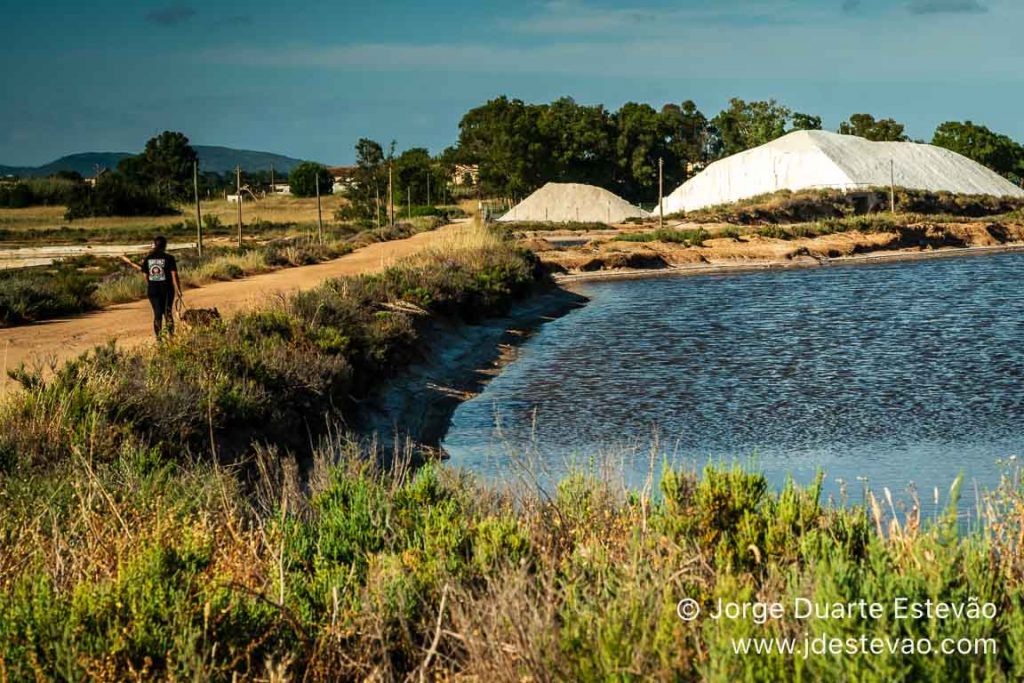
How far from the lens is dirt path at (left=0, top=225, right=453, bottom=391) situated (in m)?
17.1

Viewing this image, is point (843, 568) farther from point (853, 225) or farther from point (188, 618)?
point (853, 225)

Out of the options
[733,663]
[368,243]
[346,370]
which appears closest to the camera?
[733,663]

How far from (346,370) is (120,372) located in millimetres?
3750

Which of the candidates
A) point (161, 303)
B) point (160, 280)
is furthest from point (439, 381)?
point (160, 280)

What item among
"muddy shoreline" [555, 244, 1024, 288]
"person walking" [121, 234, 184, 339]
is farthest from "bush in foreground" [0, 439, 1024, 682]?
"muddy shoreline" [555, 244, 1024, 288]

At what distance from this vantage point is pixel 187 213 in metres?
105

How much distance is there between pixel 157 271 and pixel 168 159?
11294 centimetres

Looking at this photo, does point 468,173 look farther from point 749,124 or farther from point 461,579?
point 461,579

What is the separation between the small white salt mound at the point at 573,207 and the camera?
276 ft

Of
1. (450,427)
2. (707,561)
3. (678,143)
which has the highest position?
(678,143)

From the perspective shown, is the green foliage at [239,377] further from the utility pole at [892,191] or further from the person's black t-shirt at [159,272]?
the utility pole at [892,191]

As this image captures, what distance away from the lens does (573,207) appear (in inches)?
3359

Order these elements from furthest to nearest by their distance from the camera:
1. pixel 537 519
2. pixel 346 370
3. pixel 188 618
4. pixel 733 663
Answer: pixel 346 370
pixel 537 519
pixel 188 618
pixel 733 663

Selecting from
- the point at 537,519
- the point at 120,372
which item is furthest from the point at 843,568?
the point at 120,372
